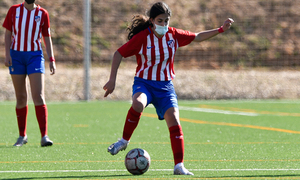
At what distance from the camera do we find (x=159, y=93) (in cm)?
443

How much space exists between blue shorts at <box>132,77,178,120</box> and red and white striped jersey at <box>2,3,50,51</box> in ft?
6.14

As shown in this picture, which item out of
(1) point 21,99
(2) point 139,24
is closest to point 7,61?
(1) point 21,99

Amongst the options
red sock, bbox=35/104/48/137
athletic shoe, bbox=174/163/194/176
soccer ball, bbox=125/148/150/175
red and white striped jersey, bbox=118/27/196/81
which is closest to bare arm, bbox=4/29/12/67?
red sock, bbox=35/104/48/137

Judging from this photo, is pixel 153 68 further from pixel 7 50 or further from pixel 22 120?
pixel 22 120

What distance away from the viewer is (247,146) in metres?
5.84

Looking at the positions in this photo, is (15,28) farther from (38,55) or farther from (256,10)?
(256,10)

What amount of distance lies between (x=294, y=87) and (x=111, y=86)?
1136 cm

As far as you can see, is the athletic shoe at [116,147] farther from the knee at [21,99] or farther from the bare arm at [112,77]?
the knee at [21,99]

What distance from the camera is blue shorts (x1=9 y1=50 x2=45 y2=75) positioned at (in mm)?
5746

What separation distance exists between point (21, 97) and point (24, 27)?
831 mm

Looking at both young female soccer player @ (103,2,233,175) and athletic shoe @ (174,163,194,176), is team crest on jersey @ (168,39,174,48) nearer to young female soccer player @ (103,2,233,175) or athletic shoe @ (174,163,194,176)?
young female soccer player @ (103,2,233,175)

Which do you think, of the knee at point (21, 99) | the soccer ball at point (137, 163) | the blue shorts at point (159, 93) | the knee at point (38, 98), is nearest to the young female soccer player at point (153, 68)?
the blue shorts at point (159, 93)

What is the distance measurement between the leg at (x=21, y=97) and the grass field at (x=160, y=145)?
0.78ft

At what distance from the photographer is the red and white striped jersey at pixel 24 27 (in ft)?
19.0
